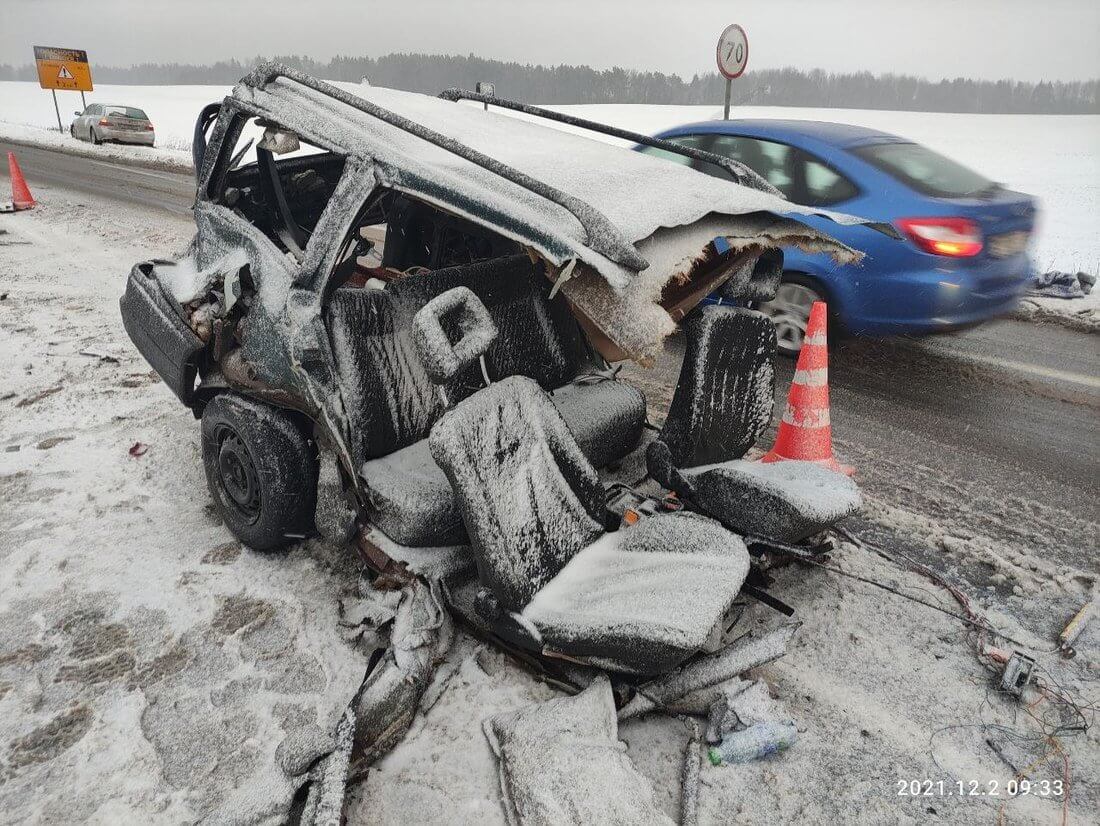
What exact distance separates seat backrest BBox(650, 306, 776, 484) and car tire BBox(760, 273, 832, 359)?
90.8 inches

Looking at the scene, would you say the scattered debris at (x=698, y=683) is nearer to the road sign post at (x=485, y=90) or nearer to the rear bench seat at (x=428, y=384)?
the rear bench seat at (x=428, y=384)

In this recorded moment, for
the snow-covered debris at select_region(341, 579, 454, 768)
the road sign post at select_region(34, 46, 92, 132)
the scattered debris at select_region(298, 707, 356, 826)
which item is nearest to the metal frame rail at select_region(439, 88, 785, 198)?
the snow-covered debris at select_region(341, 579, 454, 768)

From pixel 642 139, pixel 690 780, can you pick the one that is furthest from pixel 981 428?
pixel 690 780

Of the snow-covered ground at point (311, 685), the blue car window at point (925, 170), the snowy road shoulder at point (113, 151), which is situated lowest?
the snow-covered ground at point (311, 685)

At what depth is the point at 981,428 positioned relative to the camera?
453 cm

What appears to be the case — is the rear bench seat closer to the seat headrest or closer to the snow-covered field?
the seat headrest

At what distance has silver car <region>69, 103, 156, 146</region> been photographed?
20812 millimetres

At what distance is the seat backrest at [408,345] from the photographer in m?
2.73

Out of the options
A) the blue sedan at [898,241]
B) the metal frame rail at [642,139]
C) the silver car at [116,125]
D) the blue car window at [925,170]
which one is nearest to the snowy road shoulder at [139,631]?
the metal frame rail at [642,139]

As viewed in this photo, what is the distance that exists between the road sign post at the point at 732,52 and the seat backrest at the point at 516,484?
740cm

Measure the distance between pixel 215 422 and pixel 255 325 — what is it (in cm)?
52

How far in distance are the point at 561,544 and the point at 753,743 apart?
898mm

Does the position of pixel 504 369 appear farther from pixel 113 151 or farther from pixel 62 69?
pixel 62 69

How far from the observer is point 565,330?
360 centimetres
